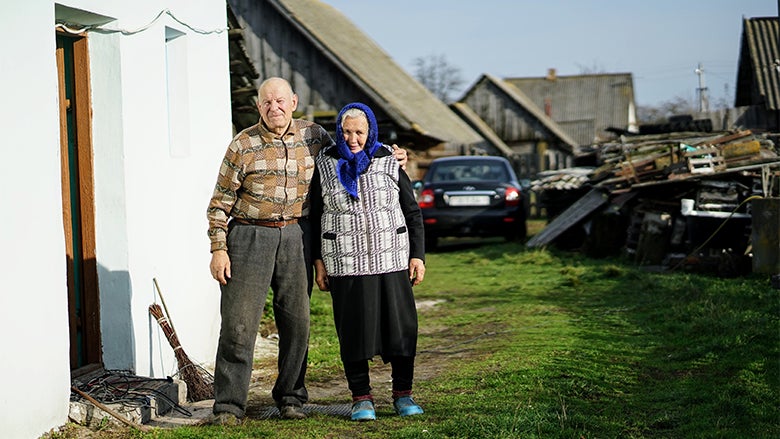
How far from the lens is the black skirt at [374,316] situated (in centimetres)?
600

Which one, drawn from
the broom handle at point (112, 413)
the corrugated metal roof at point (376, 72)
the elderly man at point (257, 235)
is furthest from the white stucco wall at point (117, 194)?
the corrugated metal roof at point (376, 72)

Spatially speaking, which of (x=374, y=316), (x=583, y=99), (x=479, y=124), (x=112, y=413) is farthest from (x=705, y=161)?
(x=583, y=99)

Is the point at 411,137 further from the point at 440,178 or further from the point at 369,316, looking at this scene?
the point at 369,316

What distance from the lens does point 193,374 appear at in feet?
23.6

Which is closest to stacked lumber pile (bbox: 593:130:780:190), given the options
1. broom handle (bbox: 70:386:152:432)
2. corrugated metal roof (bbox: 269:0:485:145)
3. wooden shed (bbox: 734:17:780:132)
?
corrugated metal roof (bbox: 269:0:485:145)

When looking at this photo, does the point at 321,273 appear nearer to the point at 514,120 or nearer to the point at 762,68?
the point at 762,68

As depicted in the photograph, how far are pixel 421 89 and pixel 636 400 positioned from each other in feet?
79.8

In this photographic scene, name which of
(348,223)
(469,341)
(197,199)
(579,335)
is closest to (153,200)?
(197,199)

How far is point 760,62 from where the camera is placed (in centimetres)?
2731

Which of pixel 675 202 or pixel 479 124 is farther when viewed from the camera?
pixel 479 124

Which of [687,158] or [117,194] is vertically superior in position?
[687,158]

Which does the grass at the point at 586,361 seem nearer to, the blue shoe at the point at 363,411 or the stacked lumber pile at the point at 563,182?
the blue shoe at the point at 363,411

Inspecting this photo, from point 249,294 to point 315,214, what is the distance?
59 centimetres

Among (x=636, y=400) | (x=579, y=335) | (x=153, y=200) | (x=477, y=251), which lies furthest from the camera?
(x=477, y=251)
